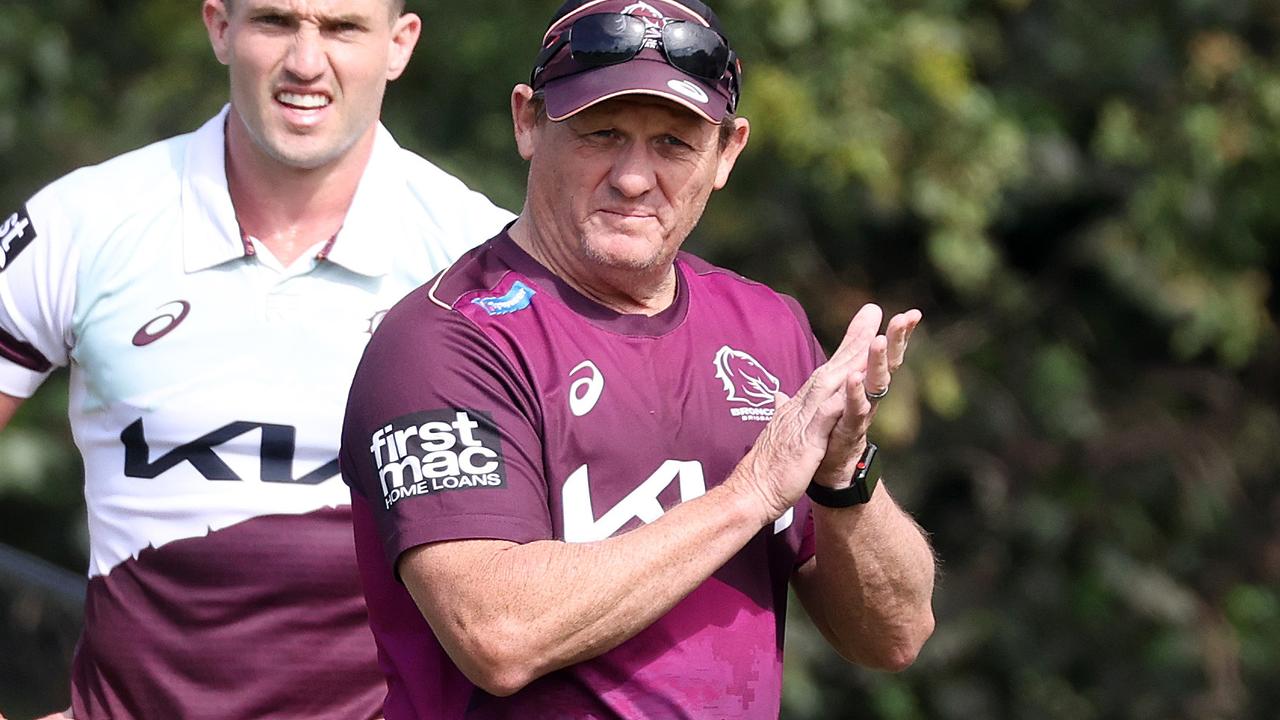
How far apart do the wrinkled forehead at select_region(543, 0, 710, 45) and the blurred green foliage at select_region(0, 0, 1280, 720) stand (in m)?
4.40

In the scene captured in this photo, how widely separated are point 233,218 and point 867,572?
1.41m

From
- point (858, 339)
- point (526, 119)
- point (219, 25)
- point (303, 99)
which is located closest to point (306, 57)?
point (303, 99)

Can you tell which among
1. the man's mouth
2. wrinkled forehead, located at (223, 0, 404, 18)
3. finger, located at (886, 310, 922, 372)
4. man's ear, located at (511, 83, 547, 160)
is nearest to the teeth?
the man's mouth

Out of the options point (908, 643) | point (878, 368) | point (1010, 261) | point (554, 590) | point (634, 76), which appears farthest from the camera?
point (1010, 261)

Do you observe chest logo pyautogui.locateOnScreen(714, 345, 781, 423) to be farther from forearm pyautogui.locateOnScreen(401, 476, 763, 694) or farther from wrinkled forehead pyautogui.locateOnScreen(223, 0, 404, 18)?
wrinkled forehead pyautogui.locateOnScreen(223, 0, 404, 18)

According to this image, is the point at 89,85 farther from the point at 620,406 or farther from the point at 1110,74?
the point at 620,406

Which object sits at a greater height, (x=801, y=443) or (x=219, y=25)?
(x=219, y=25)

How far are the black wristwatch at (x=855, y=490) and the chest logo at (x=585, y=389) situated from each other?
35 centimetres

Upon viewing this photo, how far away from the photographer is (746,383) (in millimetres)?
3037

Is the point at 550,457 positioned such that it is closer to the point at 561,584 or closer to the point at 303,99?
the point at 561,584

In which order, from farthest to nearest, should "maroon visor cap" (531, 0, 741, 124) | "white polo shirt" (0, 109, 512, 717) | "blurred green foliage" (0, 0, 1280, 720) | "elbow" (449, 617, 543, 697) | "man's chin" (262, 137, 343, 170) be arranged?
"blurred green foliage" (0, 0, 1280, 720) → "man's chin" (262, 137, 343, 170) → "white polo shirt" (0, 109, 512, 717) → "maroon visor cap" (531, 0, 741, 124) → "elbow" (449, 617, 543, 697)

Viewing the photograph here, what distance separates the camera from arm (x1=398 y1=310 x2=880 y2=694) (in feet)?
8.80

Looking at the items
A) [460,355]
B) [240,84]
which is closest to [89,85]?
[240,84]

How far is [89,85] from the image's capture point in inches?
368
